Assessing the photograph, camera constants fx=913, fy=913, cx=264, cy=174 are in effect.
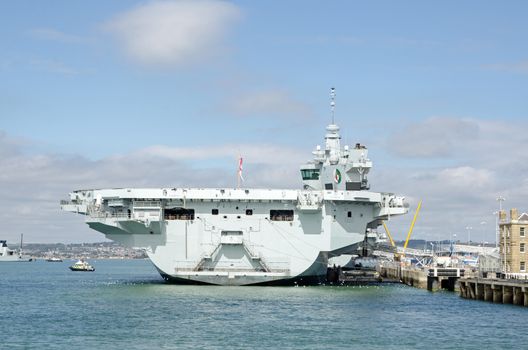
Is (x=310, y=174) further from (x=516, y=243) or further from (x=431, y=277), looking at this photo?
(x=516, y=243)

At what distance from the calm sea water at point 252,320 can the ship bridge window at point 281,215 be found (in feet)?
14.1

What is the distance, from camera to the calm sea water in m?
35.0

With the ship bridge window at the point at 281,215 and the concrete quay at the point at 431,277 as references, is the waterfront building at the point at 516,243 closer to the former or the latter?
the concrete quay at the point at 431,277

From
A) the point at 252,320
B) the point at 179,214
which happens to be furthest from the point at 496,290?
the point at 179,214

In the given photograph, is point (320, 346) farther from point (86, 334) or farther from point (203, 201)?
point (203, 201)

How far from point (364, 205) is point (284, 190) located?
6487 millimetres

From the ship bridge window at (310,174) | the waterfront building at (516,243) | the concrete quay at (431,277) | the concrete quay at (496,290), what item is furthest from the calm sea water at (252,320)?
the ship bridge window at (310,174)

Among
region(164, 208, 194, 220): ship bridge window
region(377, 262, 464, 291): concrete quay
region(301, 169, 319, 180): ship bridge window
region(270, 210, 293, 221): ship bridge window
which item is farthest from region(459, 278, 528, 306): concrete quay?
region(164, 208, 194, 220): ship bridge window

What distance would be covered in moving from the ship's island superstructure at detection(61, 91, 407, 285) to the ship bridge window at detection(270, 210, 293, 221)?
6 cm

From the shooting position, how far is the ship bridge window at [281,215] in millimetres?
55844

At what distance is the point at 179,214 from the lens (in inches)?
2205

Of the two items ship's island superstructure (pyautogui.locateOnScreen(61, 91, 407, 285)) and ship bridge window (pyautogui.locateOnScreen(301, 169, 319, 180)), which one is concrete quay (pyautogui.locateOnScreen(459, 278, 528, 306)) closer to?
ship's island superstructure (pyautogui.locateOnScreen(61, 91, 407, 285))

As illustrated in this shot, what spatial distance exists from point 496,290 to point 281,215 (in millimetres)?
13494

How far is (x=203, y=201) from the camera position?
55.4 m
